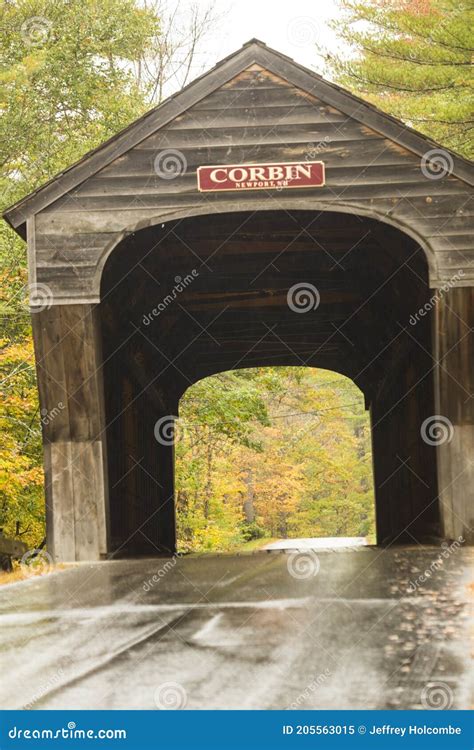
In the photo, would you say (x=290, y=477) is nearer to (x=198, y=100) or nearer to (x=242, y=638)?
(x=198, y=100)

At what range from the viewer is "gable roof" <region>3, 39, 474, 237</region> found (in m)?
8.53

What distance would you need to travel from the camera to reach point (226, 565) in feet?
25.5

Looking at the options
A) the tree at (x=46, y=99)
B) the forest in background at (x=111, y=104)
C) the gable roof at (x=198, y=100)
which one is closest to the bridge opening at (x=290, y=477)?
the forest in background at (x=111, y=104)

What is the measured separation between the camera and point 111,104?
65.2 ft

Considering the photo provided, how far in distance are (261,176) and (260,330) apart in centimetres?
572

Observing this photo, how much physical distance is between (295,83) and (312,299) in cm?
459

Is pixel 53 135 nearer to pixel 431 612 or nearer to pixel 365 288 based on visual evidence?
→ pixel 365 288

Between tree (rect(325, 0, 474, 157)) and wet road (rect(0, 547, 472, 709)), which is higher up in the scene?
tree (rect(325, 0, 474, 157))

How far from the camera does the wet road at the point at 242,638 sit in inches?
143

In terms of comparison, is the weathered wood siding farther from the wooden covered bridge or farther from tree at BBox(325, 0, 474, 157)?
tree at BBox(325, 0, 474, 157)

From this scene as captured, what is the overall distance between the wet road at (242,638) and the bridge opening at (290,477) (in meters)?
15.2

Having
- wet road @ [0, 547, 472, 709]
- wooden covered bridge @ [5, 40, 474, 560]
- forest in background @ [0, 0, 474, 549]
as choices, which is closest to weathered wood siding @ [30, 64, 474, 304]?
wooden covered bridge @ [5, 40, 474, 560]

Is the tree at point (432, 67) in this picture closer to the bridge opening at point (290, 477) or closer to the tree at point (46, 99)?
the tree at point (46, 99)

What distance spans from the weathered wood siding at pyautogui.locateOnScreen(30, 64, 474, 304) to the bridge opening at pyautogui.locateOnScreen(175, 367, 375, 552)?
42.7 ft
